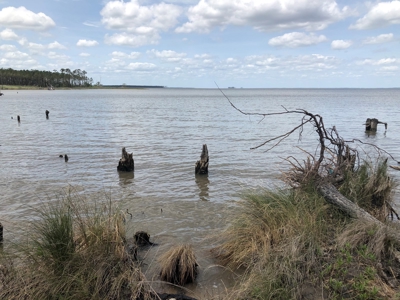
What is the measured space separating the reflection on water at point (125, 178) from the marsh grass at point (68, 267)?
6680 mm

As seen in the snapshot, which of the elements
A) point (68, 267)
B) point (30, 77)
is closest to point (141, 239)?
point (68, 267)

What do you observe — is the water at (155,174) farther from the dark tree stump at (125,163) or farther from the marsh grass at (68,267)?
the marsh grass at (68,267)

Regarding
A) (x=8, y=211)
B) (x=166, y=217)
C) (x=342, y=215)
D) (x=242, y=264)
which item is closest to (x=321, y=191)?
(x=342, y=215)

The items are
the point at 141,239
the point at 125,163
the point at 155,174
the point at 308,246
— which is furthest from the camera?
the point at 125,163

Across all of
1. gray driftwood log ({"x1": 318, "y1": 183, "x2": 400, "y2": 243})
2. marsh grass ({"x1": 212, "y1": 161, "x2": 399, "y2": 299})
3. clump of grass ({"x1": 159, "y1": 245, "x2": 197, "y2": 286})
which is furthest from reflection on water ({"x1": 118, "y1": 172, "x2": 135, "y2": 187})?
gray driftwood log ({"x1": 318, "y1": 183, "x2": 400, "y2": 243})

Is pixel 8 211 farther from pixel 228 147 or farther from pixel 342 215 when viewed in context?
pixel 228 147

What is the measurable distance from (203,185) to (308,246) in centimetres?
647

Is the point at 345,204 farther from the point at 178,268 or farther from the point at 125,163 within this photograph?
the point at 125,163

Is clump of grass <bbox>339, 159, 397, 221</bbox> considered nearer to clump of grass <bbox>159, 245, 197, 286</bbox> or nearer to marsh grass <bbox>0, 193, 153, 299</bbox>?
clump of grass <bbox>159, 245, 197, 286</bbox>

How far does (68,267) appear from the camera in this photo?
3967 mm

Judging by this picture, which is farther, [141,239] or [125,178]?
[125,178]

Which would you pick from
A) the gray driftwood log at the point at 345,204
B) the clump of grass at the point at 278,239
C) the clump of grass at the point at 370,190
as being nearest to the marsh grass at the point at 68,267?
the clump of grass at the point at 278,239

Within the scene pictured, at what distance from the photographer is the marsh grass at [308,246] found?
Result: 3.90 meters

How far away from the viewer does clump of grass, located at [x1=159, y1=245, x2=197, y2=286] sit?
488cm
